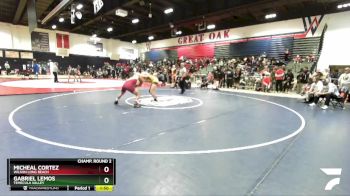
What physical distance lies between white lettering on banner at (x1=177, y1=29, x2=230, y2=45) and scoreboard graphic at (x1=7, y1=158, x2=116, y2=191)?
19735mm

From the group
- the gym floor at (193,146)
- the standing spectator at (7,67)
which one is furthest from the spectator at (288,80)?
the standing spectator at (7,67)

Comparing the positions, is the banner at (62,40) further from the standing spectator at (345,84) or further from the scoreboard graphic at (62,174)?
the scoreboard graphic at (62,174)

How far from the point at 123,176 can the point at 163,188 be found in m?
0.52

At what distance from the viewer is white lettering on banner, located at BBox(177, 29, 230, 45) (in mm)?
20391

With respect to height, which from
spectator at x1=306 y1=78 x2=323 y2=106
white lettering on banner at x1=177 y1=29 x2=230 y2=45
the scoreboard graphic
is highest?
white lettering on banner at x1=177 y1=29 x2=230 y2=45

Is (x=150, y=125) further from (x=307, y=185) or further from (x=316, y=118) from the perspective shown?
(x=316, y=118)

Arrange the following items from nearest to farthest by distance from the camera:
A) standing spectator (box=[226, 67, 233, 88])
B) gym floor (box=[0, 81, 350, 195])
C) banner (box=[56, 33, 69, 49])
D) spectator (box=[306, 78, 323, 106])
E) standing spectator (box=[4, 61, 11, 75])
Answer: gym floor (box=[0, 81, 350, 195]) < spectator (box=[306, 78, 323, 106]) < standing spectator (box=[226, 67, 233, 88]) < standing spectator (box=[4, 61, 11, 75]) < banner (box=[56, 33, 69, 49])

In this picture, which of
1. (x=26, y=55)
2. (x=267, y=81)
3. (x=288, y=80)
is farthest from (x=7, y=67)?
(x=288, y=80)

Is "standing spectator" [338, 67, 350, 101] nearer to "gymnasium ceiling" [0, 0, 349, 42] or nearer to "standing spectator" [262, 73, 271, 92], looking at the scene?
"standing spectator" [262, 73, 271, 92]

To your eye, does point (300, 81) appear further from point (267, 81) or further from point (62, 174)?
point (62, 174)

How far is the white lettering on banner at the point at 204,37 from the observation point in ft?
66.9

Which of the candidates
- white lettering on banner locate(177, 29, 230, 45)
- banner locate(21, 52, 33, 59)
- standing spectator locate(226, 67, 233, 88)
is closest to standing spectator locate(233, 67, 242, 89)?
standing spectator locate(226, 67, 233, 88)

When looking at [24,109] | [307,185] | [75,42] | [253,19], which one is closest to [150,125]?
[307,185]

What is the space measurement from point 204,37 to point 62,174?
845 inches
